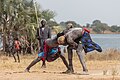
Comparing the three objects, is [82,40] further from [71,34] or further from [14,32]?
[14,32]

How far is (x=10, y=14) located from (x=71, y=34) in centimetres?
1844

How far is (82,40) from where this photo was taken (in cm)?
1245

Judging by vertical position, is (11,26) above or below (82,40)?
above

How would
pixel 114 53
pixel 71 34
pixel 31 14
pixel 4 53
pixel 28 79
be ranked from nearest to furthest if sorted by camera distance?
pixel 28 79, pixel 71 34, pixel 114 53, pixel 4 53, pixel 31 14

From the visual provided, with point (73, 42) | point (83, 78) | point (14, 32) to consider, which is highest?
point (14, 32)

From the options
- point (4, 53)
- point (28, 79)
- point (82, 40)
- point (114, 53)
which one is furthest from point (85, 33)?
point (4, 53)

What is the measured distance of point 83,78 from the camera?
11422 millimetres

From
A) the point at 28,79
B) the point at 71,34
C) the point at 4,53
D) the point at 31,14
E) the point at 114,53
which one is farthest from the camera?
the point at 31,14

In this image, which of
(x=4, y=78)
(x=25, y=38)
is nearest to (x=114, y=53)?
(x=25, y=38)

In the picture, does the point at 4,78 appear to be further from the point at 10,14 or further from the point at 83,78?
the point at 10,14

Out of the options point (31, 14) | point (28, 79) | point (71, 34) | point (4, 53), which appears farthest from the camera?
point (31, 14)

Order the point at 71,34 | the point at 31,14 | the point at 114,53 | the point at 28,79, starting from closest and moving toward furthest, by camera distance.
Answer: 1. the point at 28,79
2. the point at 71,34
3. the point at 114,53
4. the point at 31,14

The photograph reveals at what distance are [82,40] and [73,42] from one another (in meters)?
0.35

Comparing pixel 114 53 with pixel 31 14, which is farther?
pixel 31 14
